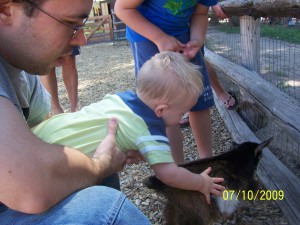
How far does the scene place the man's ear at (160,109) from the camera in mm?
1680

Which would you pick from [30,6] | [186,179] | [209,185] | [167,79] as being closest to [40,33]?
[30,6]

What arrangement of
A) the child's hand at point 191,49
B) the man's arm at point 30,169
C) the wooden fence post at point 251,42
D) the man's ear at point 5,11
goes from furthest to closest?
the wooden fence post at point 251,42, the child's hand at point 191,49, the man's ear at point 5,11, the man's arm at point 30,169

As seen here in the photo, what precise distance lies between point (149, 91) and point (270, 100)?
91cm

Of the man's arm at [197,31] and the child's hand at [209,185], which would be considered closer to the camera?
the child's hand at [209,185]

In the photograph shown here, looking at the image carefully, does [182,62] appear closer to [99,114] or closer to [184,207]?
[99,114]

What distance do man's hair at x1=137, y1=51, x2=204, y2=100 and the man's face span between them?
0.41 m

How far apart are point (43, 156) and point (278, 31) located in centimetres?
488

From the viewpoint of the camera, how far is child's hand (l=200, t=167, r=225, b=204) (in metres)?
1.74

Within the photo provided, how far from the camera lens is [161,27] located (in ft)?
7.41

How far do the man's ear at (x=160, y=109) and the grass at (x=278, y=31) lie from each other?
328 cm

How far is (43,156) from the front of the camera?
1081mm

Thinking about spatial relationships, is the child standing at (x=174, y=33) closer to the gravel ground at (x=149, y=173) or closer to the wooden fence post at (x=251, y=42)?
the gravel ground at (x=149, y=173)
